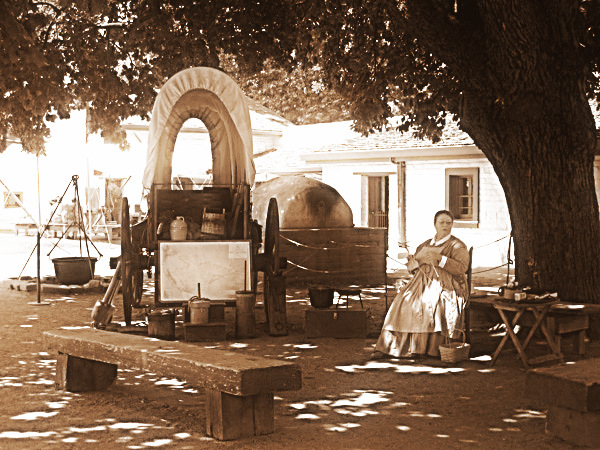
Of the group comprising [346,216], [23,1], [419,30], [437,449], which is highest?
[23,1]

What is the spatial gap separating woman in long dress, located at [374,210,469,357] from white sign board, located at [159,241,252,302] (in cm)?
287

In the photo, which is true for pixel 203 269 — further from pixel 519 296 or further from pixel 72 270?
pixel 72 270

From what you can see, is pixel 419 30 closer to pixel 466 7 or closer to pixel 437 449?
pixel 466 7

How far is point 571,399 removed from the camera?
5.83m

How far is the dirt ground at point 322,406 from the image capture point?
6.10 metres

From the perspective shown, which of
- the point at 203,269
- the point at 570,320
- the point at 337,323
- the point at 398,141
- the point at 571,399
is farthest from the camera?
the point at 398,141

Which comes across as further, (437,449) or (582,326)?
(582,326)

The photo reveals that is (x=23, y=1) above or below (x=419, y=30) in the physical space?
above

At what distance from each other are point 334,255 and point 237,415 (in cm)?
1088

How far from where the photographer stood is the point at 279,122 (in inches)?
1465

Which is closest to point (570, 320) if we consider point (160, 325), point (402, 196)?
point (160, 325)

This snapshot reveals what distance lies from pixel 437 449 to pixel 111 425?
2396mm

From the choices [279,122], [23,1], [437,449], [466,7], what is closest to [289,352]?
[437,449]

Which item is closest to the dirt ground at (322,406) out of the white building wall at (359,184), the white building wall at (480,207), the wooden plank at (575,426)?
the wooden plank at (575,426)
